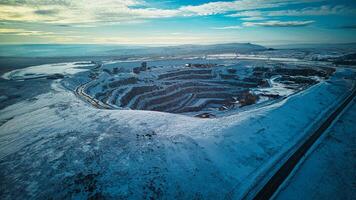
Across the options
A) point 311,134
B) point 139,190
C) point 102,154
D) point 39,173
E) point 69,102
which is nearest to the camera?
point 139,190

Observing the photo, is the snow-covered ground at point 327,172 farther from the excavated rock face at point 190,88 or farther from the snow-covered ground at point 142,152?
the excavated rock face at point 190,88

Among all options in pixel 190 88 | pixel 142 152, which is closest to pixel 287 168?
pixel 142 152

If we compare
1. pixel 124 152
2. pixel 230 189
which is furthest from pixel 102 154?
pixel 230 189

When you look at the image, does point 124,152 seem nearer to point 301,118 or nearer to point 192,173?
point 192,173

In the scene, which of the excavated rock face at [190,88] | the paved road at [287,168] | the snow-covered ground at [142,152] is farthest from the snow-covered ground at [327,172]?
the excavated rock face at [190,88]

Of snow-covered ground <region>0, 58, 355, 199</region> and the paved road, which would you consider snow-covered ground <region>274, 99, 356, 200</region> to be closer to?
the paved road

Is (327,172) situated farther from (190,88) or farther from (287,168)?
(190,88)

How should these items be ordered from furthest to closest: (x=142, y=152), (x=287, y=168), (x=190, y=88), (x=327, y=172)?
(x=190, y=88) → (x=142, y=152) → (x=287, y=168) → (x=327, y=172)
